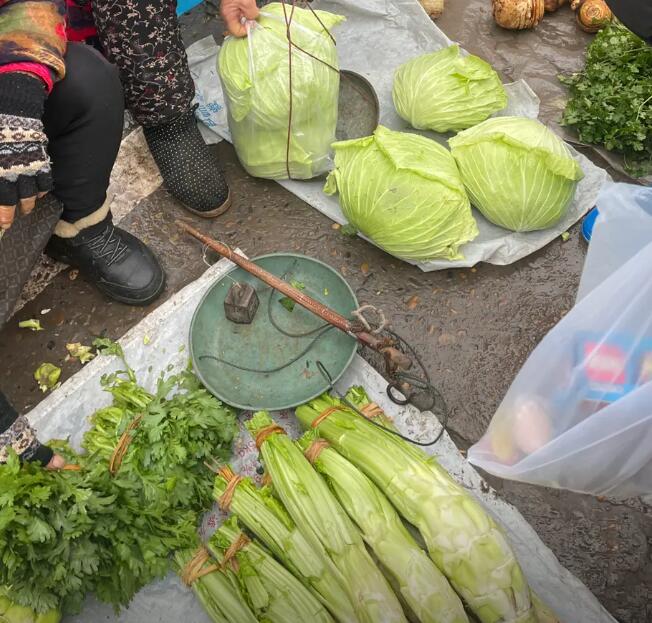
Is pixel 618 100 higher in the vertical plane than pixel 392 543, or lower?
higher

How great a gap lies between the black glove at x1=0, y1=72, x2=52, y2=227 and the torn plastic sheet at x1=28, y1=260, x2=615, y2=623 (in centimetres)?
84

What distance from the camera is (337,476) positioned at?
79.1 inches

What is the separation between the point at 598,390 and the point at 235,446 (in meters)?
1.34

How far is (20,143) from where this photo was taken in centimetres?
167

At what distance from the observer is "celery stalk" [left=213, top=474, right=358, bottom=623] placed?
1.89 metres

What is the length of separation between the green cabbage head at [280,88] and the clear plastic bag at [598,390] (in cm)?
136

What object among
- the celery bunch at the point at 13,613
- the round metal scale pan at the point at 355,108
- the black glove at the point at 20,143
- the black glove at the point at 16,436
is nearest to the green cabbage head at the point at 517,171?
the round metal scale pan at the point at 355,108

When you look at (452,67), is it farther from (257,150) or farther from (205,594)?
(205,594)

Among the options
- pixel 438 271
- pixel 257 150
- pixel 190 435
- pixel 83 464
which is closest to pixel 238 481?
pixel 190 435

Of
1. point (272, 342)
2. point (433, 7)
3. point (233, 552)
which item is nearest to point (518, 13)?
point (433, 7)

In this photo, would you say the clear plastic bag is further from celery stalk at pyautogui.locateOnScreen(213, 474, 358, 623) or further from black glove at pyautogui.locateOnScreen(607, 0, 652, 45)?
celery stalk at pyautogui.locateOnScreen(213, 474, 358, 623)

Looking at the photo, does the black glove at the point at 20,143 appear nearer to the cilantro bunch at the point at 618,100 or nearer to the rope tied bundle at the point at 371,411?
the rope tied bundle at the point at 371,411

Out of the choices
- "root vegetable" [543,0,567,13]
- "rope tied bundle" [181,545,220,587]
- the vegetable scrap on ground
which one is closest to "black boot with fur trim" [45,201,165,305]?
the vegetable scrap on ground

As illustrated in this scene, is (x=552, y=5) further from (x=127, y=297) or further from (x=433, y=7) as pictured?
(x=127, y=297)
